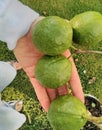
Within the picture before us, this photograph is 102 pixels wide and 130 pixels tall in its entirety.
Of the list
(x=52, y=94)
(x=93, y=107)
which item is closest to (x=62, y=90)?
(x=52, y=94)

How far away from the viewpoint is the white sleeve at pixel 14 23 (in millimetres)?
1899

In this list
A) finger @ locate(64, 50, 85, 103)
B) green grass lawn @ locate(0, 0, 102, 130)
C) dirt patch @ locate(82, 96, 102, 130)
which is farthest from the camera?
green grass lawn @ locate(0, 0, 102, 130)

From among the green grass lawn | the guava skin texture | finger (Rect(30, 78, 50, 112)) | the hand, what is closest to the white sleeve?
the hand

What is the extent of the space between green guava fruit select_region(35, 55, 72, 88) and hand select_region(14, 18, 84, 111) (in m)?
0.18

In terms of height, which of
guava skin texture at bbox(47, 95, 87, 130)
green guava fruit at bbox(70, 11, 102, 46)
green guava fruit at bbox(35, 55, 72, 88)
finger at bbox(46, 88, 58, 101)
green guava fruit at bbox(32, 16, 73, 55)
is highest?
green guava fruit at bbox(32, 16, 73, 55)

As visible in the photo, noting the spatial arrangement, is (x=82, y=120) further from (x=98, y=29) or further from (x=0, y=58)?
(x=0, y=58)

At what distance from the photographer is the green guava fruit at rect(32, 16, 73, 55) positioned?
1571 millimetres

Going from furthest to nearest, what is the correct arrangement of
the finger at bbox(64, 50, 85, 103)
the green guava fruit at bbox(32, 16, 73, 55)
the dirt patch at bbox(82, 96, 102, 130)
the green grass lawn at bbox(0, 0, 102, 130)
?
the green grass lawn at bbox(0, 0, 102, 130) < the dirt patch at bbox(82, 96, 102, 130) < the finger at bbox(64, 50, 85, 103) < the green guava fruit at bbox(32, 16, 73, 55)

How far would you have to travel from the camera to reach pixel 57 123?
5.25ft

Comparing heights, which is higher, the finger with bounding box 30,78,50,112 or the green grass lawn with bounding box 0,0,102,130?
the finger with bounding box 30,78,50,112

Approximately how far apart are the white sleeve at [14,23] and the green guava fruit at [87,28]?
1.11 feet

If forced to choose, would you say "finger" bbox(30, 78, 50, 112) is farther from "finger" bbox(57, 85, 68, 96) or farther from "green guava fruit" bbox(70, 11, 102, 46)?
"green guava fruit" bbox(70, 11, 102, 46)

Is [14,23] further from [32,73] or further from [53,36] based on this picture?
[53,36]

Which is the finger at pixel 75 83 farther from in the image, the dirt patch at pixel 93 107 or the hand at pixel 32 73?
the dirt patch at pixel 93 107
